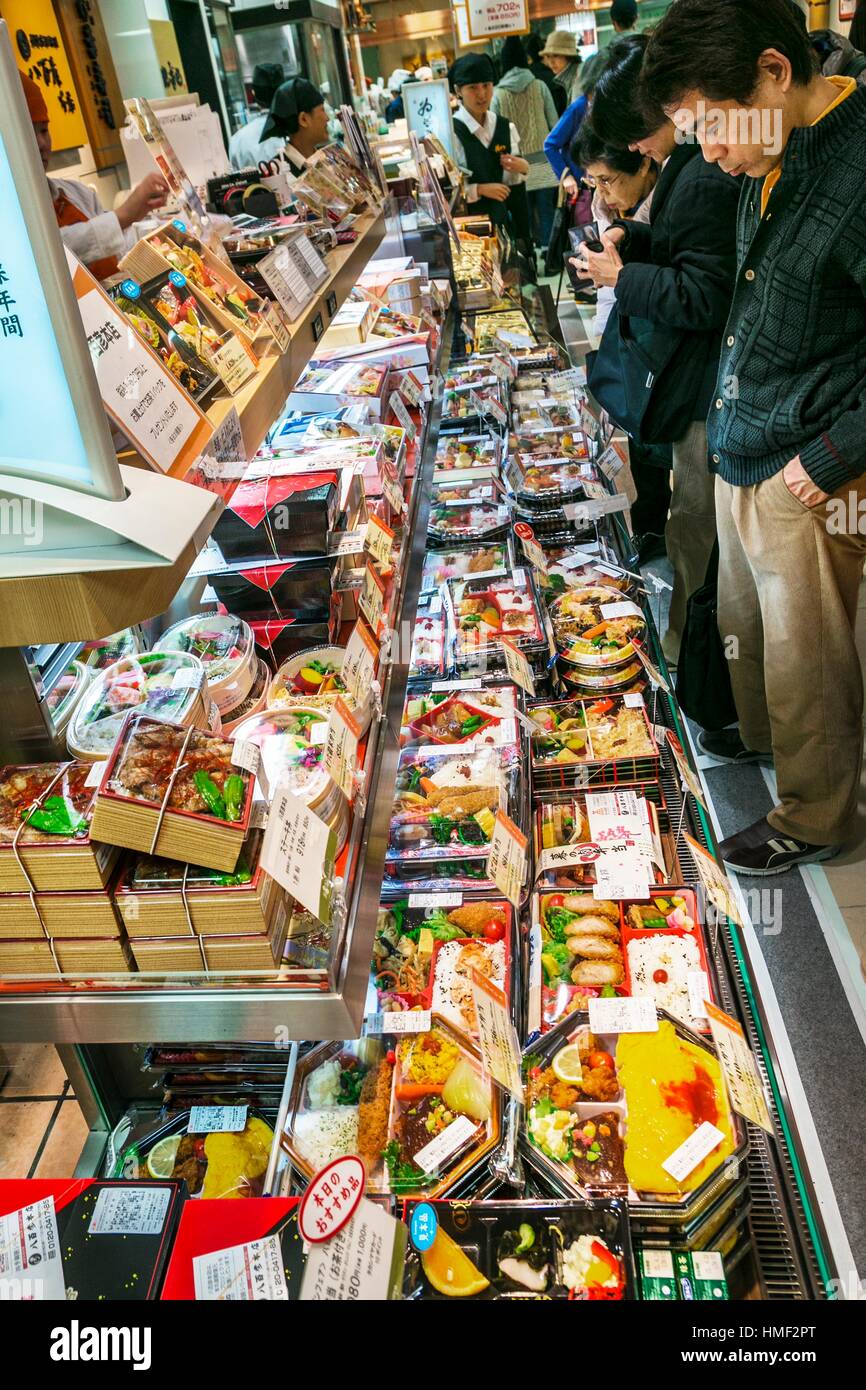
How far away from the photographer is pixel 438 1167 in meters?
1.64

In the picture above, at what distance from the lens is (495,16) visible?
25.2ft

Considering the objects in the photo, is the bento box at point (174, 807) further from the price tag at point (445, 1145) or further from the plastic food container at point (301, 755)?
the price tag at point (445, 1145)

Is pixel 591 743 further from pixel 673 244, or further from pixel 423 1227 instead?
pixel 673 244

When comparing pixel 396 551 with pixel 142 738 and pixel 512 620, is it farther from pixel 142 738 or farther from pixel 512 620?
pixel 142 738

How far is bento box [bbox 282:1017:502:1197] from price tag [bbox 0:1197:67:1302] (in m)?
0.40

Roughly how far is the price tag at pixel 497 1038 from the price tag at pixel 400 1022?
13 cm

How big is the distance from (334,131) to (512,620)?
5771 mm

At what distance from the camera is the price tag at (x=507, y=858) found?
2.03 meters

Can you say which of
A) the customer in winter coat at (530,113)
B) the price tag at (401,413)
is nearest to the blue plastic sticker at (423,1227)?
the price tag at (401,413)

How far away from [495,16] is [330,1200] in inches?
343

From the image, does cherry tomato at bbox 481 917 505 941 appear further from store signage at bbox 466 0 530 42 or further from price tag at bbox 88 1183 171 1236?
store signage at bbox 466 0 530 42

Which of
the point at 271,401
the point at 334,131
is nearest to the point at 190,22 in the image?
the point at 334,131

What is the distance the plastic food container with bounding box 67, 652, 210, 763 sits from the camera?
157cm

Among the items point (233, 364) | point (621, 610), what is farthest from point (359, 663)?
point (621, 610)
